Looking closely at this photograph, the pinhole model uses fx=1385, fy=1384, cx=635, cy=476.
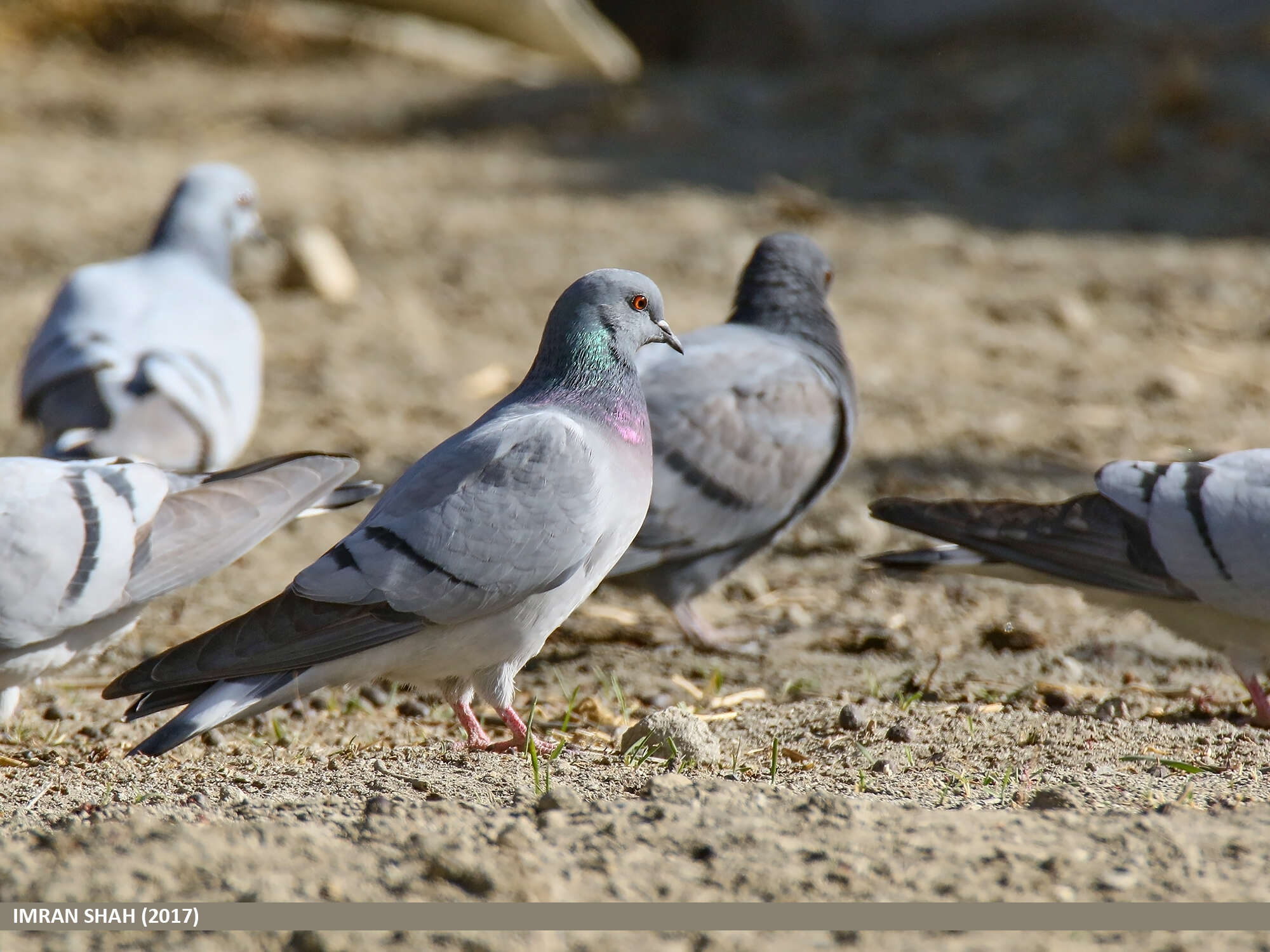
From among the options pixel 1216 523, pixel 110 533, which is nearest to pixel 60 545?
pixel 110 533

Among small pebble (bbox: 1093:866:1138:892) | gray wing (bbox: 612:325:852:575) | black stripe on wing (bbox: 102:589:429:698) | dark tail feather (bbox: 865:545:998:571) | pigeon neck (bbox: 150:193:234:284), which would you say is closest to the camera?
small pebble (bbox: 1093:866:1138:892)

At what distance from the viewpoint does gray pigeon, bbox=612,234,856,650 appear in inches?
163

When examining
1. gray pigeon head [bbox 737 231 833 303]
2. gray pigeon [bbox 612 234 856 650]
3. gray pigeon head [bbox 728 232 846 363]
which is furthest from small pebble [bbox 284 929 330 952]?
gray pigeon head [bbox 737 231 833 303]

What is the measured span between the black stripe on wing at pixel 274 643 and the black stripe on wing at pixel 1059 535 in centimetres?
153

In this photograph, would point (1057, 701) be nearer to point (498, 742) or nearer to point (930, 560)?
point (930, 560)

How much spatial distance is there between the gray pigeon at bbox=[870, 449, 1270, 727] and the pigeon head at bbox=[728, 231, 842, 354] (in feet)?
3.15

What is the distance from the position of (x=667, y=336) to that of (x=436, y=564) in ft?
2.98

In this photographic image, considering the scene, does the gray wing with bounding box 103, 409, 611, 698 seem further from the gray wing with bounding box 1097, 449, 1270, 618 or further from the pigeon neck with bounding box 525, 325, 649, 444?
the gray wing with bounding box 1097, 449, 1270, 618

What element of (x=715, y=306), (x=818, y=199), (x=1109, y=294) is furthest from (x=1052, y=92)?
(x=715, y=306)

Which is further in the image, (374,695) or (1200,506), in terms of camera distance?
(374,695)

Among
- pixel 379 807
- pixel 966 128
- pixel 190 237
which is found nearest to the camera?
pixel 379 807

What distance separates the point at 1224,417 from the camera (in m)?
6.04

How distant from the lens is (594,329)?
328cm

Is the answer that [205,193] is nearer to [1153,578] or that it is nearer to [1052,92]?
[1153,578]
